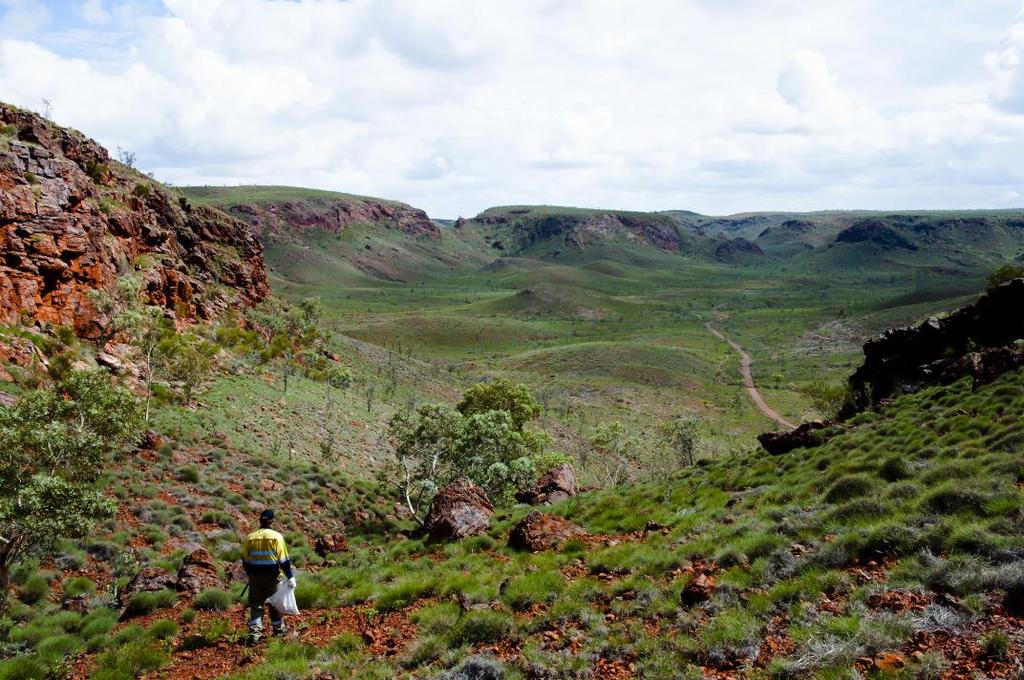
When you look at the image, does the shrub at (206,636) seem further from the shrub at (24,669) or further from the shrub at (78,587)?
the shrub at (78,587)

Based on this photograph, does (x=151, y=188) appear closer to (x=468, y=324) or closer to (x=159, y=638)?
(x=159, y=638)

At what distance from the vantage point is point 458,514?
56.4ft

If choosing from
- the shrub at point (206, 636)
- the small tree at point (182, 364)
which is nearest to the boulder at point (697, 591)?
the shrub at point (206, 636)

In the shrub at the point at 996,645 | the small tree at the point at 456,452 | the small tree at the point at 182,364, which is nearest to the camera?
the shrub at the point at 996,645

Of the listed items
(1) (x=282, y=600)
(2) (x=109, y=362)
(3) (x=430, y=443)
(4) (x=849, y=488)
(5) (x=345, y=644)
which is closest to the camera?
(5) (x=345, y=644)

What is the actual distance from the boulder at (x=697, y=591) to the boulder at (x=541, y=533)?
16.1 ft

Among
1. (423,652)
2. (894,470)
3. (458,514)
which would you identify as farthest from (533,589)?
(894,470)

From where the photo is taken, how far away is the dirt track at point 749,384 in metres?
80.8

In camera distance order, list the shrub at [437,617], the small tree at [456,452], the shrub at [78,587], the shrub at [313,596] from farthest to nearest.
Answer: the small tree at [456,452] → the shrub at [78,587] → the shrub at [313,596] → the shrub at [437,617]

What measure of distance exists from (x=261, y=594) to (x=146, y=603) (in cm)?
353

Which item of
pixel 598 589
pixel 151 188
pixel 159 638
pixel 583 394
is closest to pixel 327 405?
pixel 151 188

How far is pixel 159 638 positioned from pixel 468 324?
466 ft

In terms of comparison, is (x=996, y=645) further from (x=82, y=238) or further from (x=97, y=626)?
(x=82, y=238)

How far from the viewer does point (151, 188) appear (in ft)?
188
